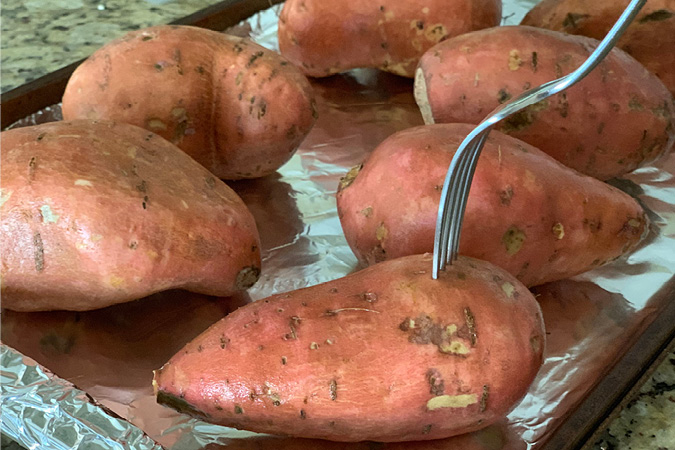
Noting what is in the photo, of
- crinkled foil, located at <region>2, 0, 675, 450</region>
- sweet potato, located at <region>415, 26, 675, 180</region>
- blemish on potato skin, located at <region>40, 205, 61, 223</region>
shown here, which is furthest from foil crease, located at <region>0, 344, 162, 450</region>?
sweet potato, located at <region>415, 26, 675, 180</region>

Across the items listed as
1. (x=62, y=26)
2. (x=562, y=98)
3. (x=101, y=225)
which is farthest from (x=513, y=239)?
(x=62, y=26)

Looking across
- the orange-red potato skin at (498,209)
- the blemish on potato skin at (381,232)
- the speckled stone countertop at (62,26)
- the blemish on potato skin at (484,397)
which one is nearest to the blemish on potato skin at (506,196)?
the orange-red potato skin at (498,209)

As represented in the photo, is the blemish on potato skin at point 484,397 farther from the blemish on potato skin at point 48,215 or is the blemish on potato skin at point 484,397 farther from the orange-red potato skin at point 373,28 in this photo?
the orange-red potato skin at point 373,28

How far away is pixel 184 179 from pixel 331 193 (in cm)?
27

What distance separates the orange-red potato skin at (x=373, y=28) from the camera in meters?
1.15

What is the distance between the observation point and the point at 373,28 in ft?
3.85

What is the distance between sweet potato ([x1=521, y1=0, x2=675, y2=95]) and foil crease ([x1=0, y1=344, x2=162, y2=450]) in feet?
2.79

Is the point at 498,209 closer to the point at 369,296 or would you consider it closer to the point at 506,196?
the point at 506,196

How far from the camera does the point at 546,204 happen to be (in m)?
0.80

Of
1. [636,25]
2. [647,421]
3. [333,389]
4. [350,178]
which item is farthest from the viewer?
[636,25]

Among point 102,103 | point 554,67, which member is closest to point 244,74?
point 102,103

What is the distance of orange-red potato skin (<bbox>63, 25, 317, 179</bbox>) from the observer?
0.94 m

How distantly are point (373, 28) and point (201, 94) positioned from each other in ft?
1.13

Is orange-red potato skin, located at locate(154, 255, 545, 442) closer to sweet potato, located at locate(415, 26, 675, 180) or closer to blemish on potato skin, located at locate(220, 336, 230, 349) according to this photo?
blemish on potato skin, located at locate(220, 336, 230, 349)
